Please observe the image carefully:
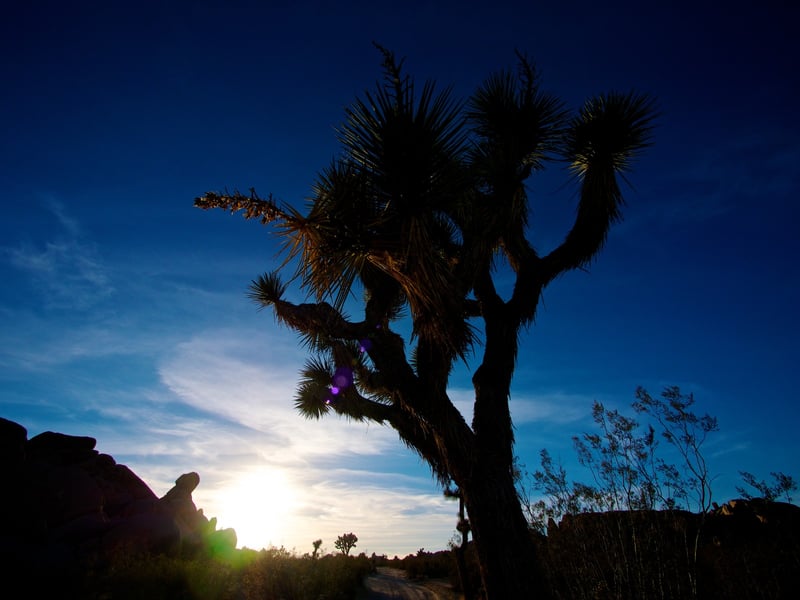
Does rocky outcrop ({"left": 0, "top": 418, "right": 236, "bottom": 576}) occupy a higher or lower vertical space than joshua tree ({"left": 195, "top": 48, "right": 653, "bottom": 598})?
lower

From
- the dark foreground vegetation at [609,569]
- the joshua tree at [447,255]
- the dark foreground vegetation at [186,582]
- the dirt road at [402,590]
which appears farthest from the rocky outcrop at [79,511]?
the joshua tree at [447,255]

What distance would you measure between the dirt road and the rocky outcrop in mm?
7134

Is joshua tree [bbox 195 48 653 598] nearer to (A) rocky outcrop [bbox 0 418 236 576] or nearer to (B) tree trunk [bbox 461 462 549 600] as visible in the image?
(B) tree trunk [bbox 461 462 549 600]

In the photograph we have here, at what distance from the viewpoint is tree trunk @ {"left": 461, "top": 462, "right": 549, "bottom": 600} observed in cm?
379

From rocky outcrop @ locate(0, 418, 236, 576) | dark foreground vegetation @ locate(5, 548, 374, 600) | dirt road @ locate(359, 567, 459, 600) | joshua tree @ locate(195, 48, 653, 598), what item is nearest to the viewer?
joshua tree @ locate(195, 48, 653, 598)

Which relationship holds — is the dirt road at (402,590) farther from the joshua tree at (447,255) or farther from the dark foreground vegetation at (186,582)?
the joshua tree at (447,255)

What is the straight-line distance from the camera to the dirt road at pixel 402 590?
11164 mm

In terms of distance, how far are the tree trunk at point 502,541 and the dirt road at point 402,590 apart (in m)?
8.80

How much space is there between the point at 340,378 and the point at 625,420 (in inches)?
174

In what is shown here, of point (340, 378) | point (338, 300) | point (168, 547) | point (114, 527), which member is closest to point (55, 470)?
point (114, 527)

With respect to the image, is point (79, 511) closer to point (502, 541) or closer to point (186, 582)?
point (186, 582)

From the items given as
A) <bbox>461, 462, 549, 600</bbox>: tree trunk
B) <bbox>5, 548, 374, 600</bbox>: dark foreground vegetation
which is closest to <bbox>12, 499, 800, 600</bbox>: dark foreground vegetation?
<bbox>5, 548, 374, 600</bbox>: dark foreground vegetation

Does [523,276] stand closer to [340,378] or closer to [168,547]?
[340,378]

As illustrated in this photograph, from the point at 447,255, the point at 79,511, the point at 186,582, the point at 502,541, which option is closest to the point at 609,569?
the point at 502,541
